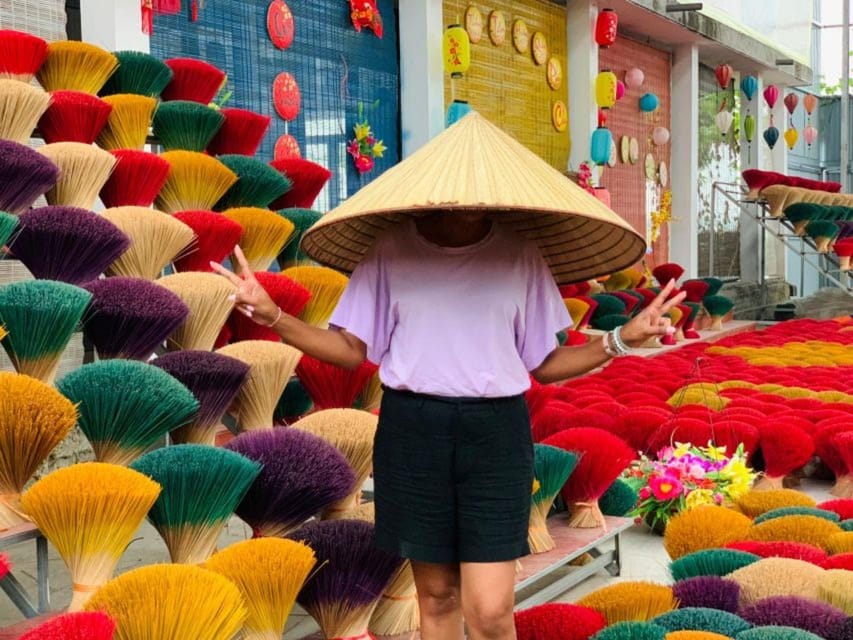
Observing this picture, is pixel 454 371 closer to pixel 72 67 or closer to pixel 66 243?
pixel 66 243

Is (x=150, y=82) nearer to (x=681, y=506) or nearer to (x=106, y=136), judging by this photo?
(x=106, y=136)

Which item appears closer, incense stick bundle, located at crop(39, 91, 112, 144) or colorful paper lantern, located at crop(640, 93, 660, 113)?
incense stick bundle, located at crop(39, 91, 112, 144)

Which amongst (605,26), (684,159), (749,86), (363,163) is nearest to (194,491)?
(363,163)

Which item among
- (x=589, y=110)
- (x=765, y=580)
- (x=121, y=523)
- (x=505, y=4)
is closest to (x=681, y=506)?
(x=765, y=580)

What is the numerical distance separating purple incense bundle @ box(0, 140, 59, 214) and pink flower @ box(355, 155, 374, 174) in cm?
343

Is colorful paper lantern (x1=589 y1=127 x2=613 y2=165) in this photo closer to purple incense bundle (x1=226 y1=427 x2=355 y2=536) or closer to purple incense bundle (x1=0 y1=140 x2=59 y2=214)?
purple incense bundle (x1=0 y1=140 x2=59 y2=214)

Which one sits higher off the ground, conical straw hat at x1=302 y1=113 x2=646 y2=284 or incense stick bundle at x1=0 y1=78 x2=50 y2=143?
incense stick bundle at x1=0 y1=78 x2=50 y2=143

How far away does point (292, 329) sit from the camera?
158cm

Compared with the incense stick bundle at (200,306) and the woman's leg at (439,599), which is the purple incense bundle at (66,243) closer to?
the incense stick bundle at (200,306)

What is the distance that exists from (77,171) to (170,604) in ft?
4.77

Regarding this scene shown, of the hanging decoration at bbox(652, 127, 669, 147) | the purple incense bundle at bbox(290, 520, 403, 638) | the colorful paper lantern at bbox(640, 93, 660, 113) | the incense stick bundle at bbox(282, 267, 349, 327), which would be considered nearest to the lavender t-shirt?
the purple incense bundle at bbox(290, 520, 403, 638)

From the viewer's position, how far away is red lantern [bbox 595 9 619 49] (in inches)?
312

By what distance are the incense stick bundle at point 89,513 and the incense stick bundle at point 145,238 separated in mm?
942

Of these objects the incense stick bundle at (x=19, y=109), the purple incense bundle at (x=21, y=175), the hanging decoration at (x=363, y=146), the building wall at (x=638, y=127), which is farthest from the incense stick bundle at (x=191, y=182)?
the building wall at (x=638, y=127)
